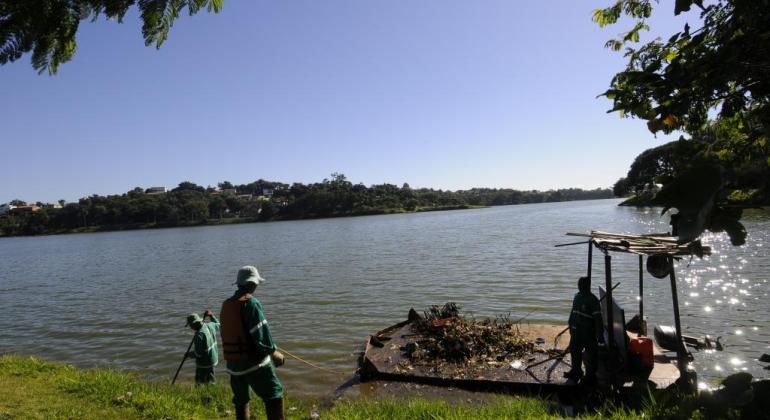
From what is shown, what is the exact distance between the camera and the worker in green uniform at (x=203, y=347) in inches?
399

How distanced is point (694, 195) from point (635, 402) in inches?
316

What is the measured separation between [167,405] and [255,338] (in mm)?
3876

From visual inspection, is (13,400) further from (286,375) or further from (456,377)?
(456,377)

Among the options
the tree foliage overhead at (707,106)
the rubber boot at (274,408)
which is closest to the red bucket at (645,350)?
the tree foliage overhead at (707,106)

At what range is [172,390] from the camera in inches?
418

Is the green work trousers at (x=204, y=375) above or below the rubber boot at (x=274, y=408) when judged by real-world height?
below

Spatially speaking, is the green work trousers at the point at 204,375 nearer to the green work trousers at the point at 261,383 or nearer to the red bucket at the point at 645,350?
the green work trousers at the point at 261,383

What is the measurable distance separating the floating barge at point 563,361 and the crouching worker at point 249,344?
521 cm

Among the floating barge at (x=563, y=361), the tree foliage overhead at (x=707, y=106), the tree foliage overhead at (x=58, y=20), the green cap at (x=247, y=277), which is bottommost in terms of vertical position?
the floating barge at (x=563, y=361)

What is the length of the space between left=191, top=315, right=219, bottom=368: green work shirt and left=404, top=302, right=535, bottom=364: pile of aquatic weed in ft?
16.3

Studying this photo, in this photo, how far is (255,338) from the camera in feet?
21.2

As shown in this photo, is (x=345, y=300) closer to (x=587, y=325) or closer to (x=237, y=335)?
(x=587, y=325)

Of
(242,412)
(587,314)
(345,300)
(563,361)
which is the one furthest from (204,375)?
(345,300)

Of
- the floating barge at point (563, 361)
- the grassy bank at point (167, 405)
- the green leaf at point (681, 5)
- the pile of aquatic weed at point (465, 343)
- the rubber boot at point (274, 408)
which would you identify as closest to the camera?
the green leaf at point (681, 5)
